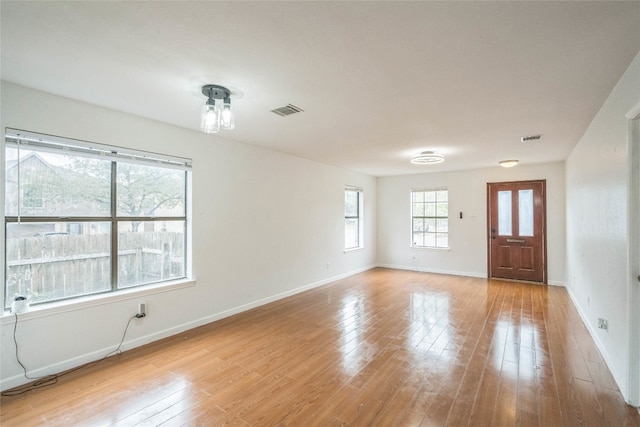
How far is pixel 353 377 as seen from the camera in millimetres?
2570

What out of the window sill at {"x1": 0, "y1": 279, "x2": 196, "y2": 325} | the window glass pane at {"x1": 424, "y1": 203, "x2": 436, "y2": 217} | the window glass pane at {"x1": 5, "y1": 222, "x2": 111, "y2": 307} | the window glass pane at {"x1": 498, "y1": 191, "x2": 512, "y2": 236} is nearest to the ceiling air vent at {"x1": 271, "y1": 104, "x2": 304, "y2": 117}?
the window glass pane at {"x1": 5, "y1": 222, "x2": 111, "y2": 307}

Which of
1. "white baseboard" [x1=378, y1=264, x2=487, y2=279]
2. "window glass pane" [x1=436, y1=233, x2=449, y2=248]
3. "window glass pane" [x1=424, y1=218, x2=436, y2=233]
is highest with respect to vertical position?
"window glass pane" [x1=424, y1=218, x2=436, y2=233]

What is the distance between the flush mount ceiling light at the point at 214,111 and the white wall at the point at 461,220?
5.74 meters

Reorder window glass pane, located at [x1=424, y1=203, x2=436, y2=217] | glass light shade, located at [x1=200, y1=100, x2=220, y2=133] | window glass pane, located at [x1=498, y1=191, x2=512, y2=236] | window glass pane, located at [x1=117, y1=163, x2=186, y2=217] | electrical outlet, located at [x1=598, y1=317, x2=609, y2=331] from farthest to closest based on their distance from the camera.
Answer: window glass pane, located at [x1=424, y1=203, x2=436, y2=217] < window glass pane, located at [x1=498, y1=191, x2=512, y2=236] < window glass pane, located at [x1=117, y1=163, x2=186, y2=217] < electrical outlet, located at [x1=598, y1=317, x2=609, y2=331] < glass light shade, located at [x1=200, y1=100, x2=220, y2=133]

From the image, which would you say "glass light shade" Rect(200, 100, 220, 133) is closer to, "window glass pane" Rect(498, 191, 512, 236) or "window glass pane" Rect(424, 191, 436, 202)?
"window glass pane" Rect(424, 191, 436, 202)

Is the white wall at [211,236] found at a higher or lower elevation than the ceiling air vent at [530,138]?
lower

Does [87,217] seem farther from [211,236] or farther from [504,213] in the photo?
[504,213]

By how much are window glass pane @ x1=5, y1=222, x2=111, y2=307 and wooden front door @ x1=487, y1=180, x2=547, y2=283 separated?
22.3 ft

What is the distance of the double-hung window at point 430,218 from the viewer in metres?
7.03

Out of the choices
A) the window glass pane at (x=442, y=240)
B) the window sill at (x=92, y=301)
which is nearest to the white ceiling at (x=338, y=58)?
the window sill at (x=92, y=301)

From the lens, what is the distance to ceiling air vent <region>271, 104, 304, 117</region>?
2910 mm

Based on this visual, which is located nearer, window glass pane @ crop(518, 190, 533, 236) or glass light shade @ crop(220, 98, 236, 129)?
glass light shade @ crop(220, 98, 236, 129)

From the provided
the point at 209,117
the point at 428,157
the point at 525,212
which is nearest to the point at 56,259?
the point at 209,117

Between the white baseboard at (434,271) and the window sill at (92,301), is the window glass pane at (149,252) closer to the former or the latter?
the window sill at (92,301)
